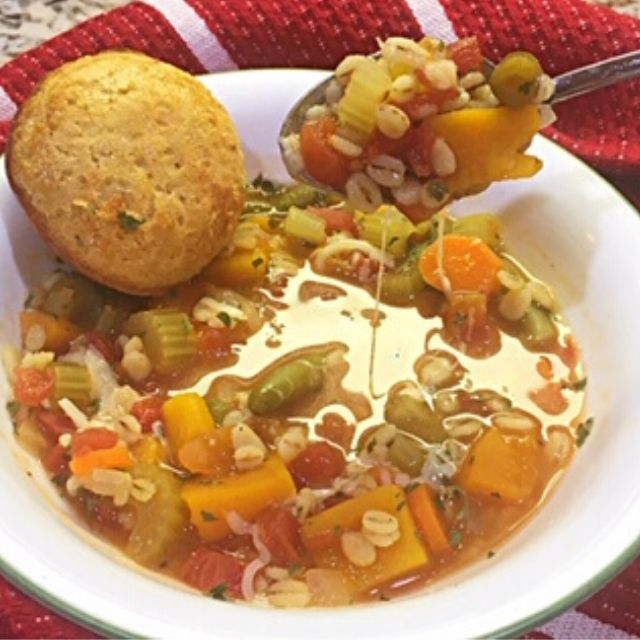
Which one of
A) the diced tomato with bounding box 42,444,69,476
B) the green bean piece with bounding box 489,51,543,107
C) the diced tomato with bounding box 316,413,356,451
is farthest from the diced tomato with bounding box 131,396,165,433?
the green bean piece with bounding box 489,51,543,107

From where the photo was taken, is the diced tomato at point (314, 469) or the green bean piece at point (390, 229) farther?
the green bean piece at point (390, 229)

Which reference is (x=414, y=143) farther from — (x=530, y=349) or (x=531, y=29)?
(x=531, y=29)

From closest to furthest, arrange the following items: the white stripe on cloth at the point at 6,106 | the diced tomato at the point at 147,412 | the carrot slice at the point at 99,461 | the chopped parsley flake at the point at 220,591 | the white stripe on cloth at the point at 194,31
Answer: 1. the chopped parsley flake at the point at 220,591
2. the carrot slice at the point at 99,461
3. the diced tomato at the point at 147,412
4. the white stripe on cloth at the point at 6,106
5. the white stripe on cloth at the point at 194,31

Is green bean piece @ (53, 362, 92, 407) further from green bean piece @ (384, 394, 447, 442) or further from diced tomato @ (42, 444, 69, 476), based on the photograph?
green bean piece @ (384, 394, 447, 442)

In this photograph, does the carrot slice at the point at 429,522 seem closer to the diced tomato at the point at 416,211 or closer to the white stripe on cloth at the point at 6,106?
the diced tomato at the point at 416,211

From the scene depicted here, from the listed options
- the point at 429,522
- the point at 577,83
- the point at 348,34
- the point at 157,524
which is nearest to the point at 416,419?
the point at 429,522

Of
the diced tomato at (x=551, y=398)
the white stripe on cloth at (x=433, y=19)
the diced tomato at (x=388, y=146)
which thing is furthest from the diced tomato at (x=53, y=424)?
the white stripe on cloth at (x=433, y=19)
